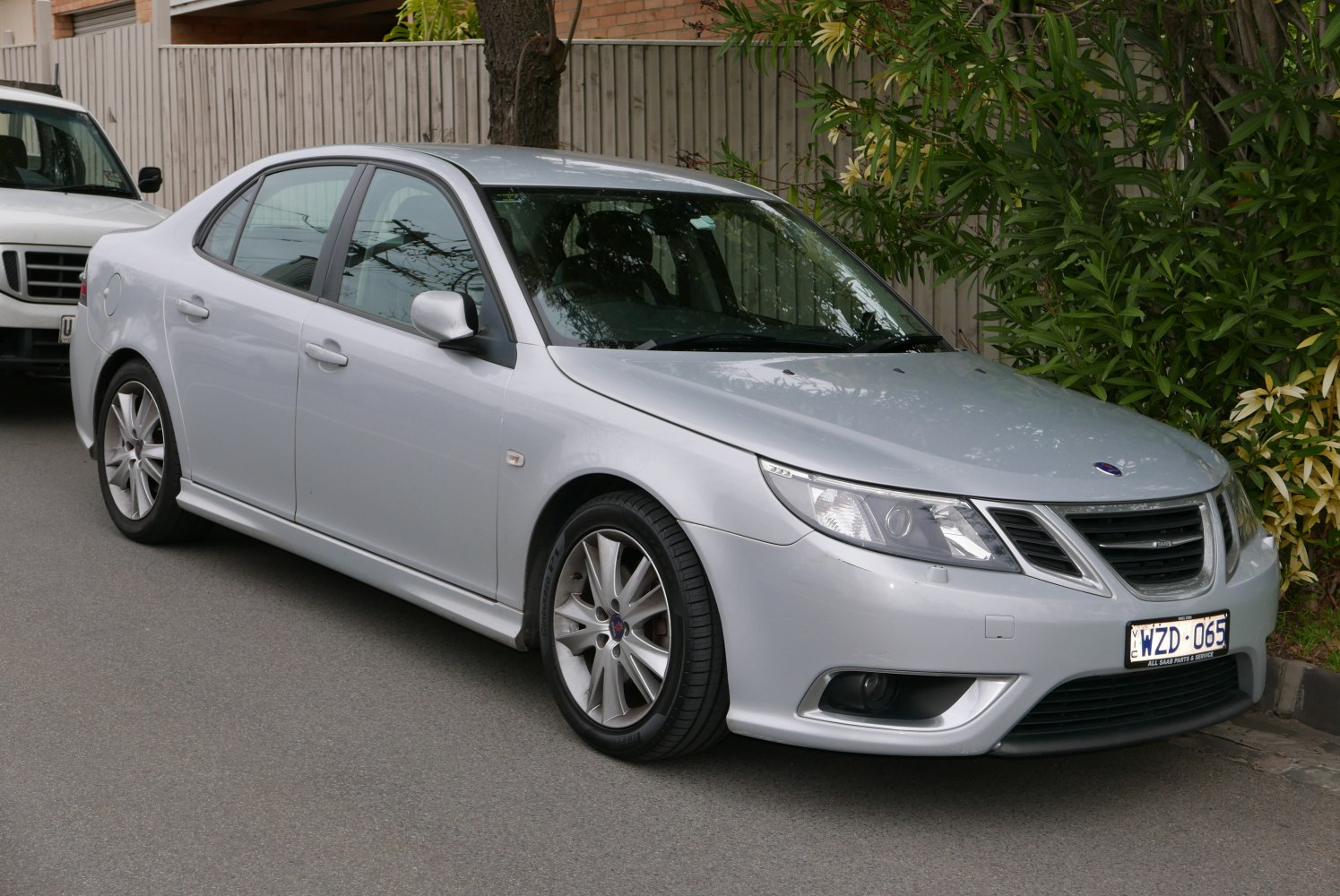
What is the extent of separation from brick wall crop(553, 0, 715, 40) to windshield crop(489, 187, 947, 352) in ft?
24.4

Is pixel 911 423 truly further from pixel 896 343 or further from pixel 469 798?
pixel 469 798

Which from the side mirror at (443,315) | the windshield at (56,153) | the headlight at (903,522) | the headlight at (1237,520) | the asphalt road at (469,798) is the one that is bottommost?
the asphalt road at (469,798)

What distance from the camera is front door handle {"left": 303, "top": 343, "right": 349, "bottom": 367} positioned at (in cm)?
532

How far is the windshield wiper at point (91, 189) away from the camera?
10.4 metres

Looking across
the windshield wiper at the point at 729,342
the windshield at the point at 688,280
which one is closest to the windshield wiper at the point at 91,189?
the windshield at the point at 688,280

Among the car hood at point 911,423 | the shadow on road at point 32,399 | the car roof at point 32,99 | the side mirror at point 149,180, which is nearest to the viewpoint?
the car hood at point 911,423

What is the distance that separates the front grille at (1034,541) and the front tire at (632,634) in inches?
30.2

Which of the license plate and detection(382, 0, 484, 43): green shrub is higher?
detection(382, 0, 484, 43): green shrub

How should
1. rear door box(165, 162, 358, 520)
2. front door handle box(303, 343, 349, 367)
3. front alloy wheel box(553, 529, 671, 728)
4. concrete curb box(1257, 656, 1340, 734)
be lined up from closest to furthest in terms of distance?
front alloy wheel box(553, 529, 671, 728), concrete curb box(1257, 656, 1340, 734), front door handle box(303, 343, 349, 367), rear door box(165, 162, 358, 520)

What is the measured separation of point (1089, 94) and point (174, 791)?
3.88 m

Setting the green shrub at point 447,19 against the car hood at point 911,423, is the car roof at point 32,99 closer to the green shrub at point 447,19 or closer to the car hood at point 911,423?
the green shrub at point 447,19

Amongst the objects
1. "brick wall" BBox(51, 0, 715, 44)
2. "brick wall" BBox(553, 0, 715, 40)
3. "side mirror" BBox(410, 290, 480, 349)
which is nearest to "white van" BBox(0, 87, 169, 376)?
"brick wall" BBox(51, 0, 715, 44)

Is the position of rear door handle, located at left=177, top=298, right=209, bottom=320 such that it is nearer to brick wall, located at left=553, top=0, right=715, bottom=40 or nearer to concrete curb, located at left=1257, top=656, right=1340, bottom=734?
concrete curb, located at left=1257, top=656, right=1340, bottom=734

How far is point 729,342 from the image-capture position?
4.98m
